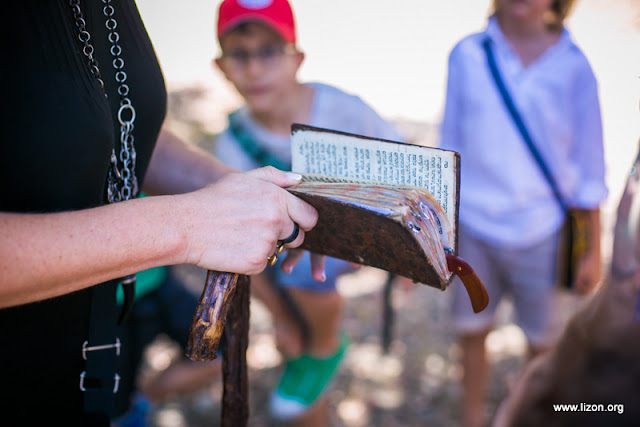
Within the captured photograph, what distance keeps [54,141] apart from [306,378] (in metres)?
1.87

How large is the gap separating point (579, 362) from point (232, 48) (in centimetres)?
191

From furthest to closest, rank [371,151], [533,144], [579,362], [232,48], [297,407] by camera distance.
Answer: [297,407] → [232,48] → [533,144] → [579,362] → [371,151]

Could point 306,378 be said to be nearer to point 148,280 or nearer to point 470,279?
point 148,280

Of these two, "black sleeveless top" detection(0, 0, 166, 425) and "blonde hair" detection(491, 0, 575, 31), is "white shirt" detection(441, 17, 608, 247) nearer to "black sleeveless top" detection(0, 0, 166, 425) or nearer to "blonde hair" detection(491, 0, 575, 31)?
"blonde hair" detection(491, 0, 575, 31)

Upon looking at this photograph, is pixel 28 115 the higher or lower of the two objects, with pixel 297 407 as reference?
higher

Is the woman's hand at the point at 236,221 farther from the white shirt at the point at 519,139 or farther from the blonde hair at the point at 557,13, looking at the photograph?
the blonde hair at the point at 557,13

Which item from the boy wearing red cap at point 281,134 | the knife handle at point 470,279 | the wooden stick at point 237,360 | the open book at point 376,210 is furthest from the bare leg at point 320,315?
the knife handle at point 470,279

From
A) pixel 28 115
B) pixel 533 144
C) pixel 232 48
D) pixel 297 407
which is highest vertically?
pixel 232 48

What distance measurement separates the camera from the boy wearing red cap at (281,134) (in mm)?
2033

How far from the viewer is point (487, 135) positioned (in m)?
2.07

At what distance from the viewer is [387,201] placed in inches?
34.6

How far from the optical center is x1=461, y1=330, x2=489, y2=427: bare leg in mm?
2529

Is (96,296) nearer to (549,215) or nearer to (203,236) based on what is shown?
(203,236)

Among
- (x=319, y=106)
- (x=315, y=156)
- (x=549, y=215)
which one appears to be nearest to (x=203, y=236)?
(x=315, y=156)
